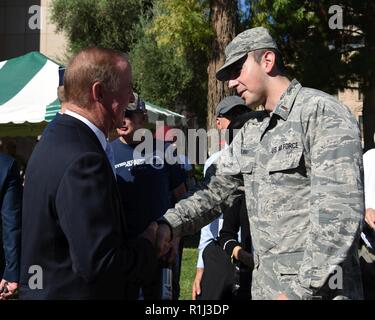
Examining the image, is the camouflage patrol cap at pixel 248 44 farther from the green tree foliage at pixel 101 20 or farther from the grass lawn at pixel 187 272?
the green tree foliage at pixel 101 20

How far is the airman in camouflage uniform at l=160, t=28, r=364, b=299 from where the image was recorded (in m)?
2.19

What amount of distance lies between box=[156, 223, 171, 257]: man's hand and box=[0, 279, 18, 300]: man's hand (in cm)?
202

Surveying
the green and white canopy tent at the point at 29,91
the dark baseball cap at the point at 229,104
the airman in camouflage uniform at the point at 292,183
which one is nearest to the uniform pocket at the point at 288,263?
the airman in camouflage uniform at the point at 292,183

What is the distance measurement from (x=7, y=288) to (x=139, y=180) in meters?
1.39

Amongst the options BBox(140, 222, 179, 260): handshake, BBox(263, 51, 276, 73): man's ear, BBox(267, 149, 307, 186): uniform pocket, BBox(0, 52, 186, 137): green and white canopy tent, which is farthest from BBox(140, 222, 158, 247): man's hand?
BBox(0, 52, 186, 137): green and white canopy tent

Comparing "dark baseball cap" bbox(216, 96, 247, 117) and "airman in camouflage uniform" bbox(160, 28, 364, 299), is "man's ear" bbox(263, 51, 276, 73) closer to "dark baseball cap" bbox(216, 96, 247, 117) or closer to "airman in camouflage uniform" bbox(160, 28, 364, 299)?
"airman in camouflage uniform" bbox(160, 28, 364, 299)

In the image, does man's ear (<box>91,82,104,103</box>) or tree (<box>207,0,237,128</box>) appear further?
tree (<box>207,0,237,128</box>)

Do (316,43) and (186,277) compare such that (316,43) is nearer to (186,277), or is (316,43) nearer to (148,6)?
(148,6)

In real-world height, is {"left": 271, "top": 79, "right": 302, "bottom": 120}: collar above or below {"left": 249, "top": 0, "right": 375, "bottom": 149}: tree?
below

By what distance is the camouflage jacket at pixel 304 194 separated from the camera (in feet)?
7.16

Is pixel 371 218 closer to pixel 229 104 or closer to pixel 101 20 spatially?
pixel 229 104

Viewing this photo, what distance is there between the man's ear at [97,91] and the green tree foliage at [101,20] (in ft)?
64.1

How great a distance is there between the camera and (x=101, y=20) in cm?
2197
